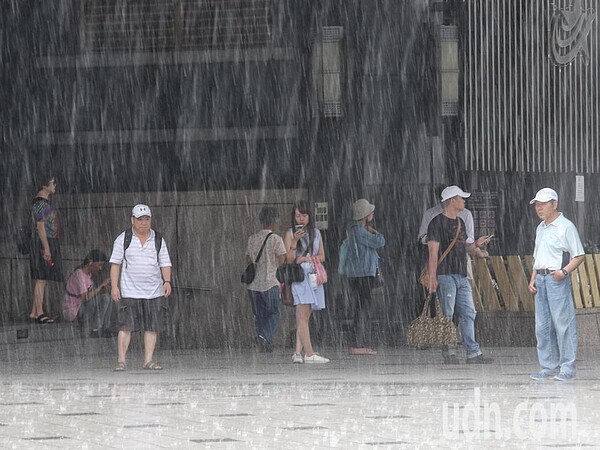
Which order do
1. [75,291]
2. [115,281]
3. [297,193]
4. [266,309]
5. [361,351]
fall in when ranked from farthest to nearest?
[297,193], [75,291], [266,309], [361,351], [115,281]

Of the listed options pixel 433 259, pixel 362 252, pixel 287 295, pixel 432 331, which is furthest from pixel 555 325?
pixel 362 252

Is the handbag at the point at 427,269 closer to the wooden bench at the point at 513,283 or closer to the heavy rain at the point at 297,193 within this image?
the heavy rain at the point at 297,193

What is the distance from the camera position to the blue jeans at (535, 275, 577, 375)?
12.2m

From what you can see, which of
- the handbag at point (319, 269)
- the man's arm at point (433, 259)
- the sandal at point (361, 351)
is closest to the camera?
the man's arm at point (433, 259)

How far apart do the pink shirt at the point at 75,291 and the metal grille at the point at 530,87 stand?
5.45m

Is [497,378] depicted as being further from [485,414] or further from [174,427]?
[174,427]

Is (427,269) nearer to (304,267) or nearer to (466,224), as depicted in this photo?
(466,224)

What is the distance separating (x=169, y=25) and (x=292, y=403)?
11.3 m

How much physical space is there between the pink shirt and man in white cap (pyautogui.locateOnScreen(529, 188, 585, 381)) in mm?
6013

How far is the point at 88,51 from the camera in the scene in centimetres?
2067

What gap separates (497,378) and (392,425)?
11.8 feet

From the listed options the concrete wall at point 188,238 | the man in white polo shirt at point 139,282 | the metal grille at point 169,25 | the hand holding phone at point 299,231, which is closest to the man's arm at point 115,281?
the man in white polo shirt at point 139,282

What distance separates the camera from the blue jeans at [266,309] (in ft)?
50.8

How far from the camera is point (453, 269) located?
1393 centimetres
